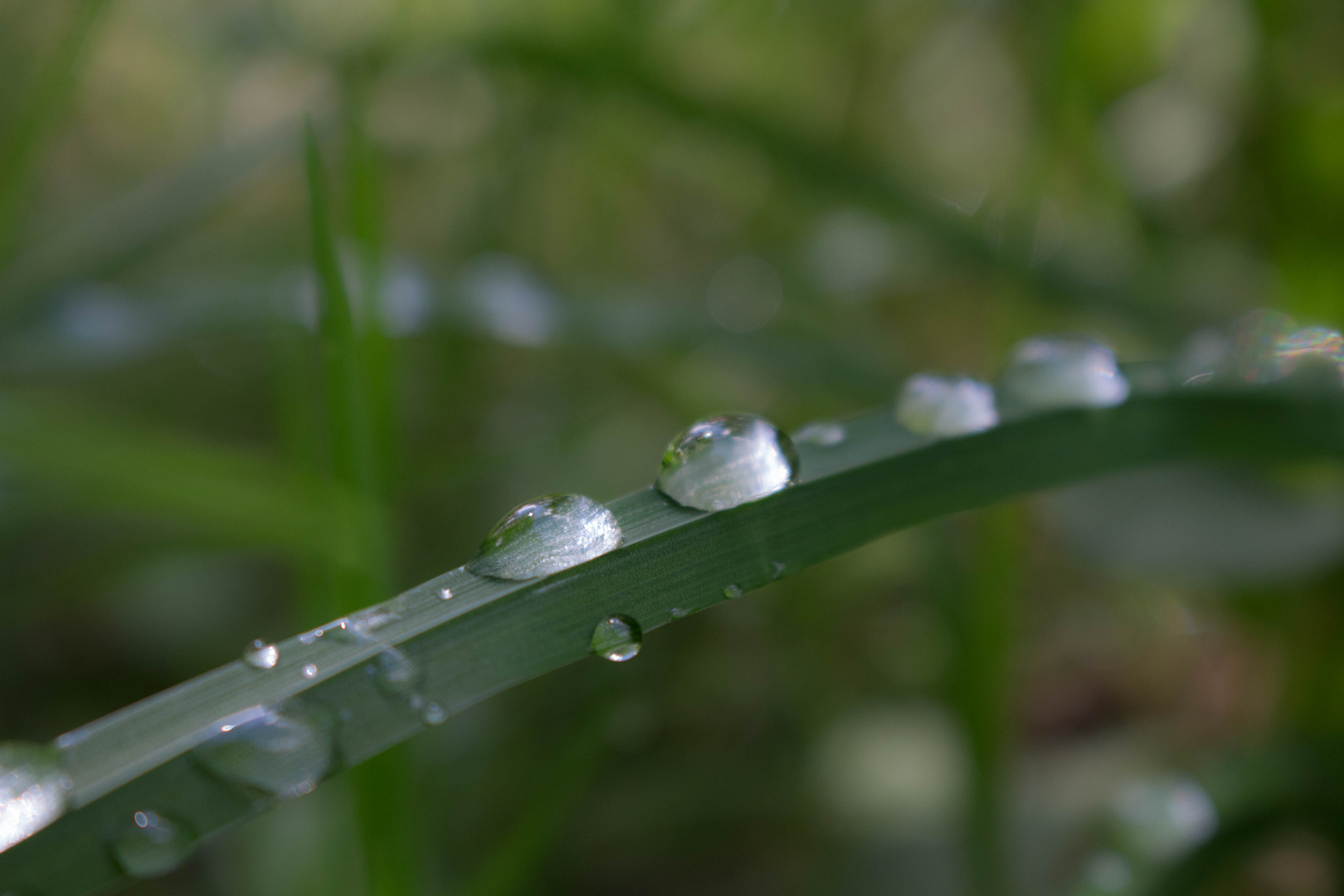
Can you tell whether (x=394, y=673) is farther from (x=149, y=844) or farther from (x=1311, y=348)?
(x=1311, y=348)

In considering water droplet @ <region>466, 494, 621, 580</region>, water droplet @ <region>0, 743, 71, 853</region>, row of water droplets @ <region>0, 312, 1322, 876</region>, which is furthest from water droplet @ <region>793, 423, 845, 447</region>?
water droplet @ <region>0, 743, 71, 853</region>

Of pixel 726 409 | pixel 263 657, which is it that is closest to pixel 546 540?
pixel 263 657

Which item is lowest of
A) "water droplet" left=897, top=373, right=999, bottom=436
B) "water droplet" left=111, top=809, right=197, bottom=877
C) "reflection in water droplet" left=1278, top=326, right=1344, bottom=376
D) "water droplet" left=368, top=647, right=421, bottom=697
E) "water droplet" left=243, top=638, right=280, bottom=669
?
"water droplet" left=111, top=809, right=197, bottom=877

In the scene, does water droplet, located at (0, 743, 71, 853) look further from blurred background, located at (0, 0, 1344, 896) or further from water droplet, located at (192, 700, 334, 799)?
blurred background, located at (0, 0, 1344, 896)

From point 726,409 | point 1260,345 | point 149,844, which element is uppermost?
point 726,409

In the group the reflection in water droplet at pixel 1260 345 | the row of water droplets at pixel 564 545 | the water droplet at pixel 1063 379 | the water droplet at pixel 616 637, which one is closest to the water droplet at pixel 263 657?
the row of water droplets at pixel 564 545

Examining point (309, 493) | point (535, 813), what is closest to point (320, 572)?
point (309, 493)

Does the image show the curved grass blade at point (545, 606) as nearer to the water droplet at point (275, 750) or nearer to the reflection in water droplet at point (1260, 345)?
the water droplet at point (275, 750)
